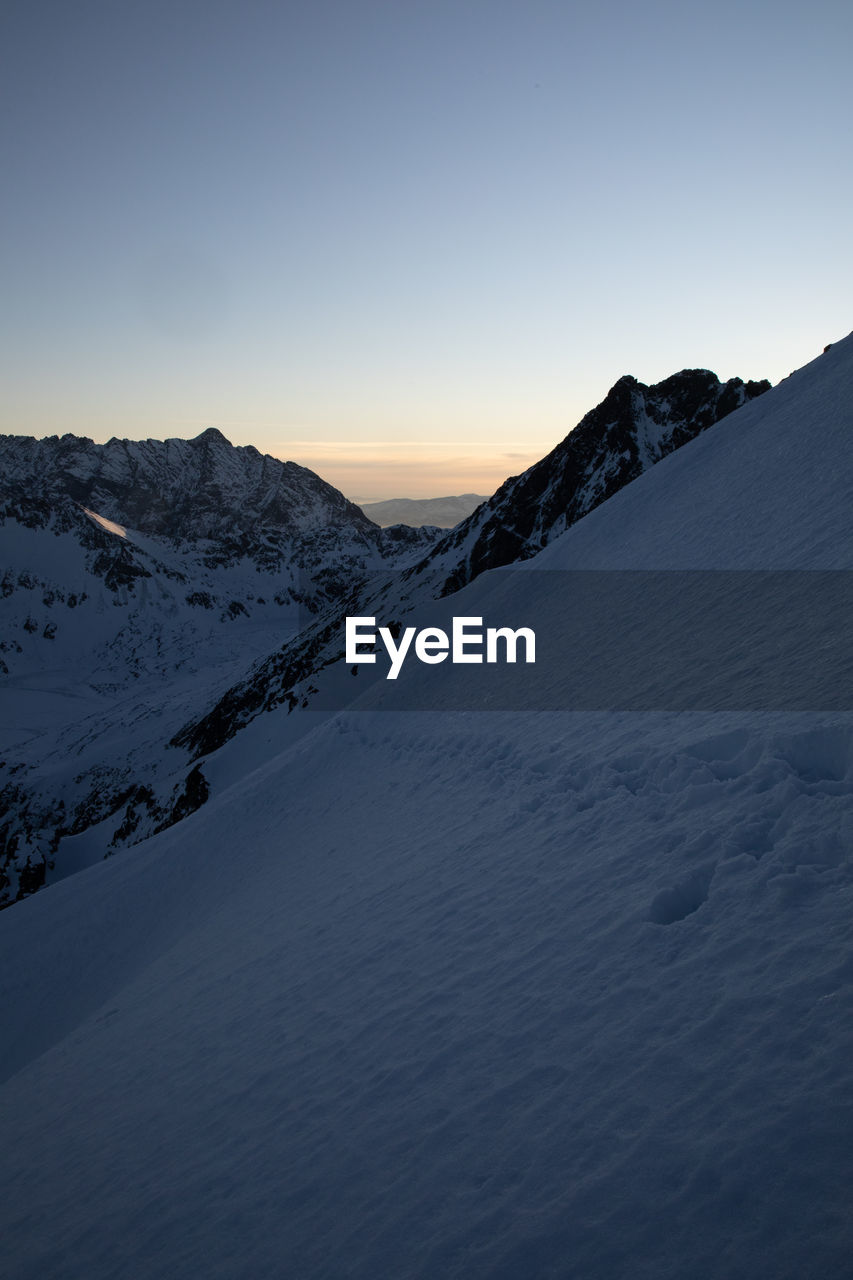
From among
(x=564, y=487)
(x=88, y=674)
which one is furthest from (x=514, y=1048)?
(x=88, y=674)

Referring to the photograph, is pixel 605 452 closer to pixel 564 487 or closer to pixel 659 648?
pixel 564 487

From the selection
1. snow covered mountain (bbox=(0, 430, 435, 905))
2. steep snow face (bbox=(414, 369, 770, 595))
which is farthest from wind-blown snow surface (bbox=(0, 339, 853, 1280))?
steep snow face (bbox=(414, 369, 770, 595))

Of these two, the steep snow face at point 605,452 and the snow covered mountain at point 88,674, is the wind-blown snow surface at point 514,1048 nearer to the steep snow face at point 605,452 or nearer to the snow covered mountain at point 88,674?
the snow covered mountain at point 88,674

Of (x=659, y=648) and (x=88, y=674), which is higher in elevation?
(x=659, y=648)

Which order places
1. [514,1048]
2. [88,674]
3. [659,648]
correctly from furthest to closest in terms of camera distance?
[88,674]
[659,648]
[514,1048]

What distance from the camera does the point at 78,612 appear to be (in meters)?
182

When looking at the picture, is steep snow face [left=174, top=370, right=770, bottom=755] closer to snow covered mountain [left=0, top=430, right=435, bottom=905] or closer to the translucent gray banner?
snow covered mountain [left=0, top=430, right=435, bottom=905]

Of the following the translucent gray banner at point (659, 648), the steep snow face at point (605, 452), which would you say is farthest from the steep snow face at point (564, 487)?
the translucent gray banner at point (659, 648)

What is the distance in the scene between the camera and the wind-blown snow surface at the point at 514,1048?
436cm

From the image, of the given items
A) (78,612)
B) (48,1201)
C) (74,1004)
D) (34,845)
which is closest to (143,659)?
(78,612)

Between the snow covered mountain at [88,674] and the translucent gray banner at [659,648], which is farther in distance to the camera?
the snow covered mountain at [88,674]

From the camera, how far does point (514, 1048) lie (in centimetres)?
602

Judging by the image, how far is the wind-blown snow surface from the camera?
14.3ft

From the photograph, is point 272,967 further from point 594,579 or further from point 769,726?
point 594,579
